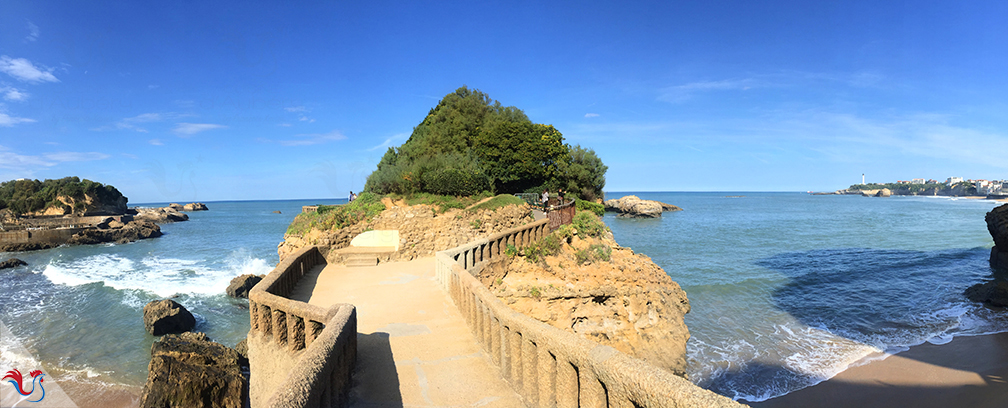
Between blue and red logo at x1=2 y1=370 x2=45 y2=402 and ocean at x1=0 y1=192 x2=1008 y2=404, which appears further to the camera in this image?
ocean at x1=0 y1=192 x2=1008 y2=404

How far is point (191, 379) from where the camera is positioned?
883 cm

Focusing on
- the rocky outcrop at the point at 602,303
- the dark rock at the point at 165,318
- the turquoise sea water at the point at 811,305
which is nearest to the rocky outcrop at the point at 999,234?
the turquoise sea water at the point at 811,305

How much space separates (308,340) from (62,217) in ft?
269

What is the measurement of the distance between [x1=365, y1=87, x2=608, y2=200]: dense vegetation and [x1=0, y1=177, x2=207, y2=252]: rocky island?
39758mm

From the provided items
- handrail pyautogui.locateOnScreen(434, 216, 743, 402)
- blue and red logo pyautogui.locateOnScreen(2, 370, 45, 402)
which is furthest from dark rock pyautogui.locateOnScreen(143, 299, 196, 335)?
handrail pyautogui.locateOnScreen(434, 216, 743, 402)

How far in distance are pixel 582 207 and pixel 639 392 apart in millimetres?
22931

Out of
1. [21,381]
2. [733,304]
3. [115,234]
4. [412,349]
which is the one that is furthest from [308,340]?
[115,234]

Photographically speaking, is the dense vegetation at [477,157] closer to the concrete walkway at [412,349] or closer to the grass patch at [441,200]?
the grass patch at [441,200]

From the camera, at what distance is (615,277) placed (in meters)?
16.5

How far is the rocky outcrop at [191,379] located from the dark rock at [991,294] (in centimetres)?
2673

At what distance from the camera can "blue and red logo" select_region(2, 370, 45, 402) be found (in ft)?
39.6

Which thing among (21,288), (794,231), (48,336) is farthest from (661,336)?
(794,231)

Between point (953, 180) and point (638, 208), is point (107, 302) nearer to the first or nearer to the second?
point (638, 208)

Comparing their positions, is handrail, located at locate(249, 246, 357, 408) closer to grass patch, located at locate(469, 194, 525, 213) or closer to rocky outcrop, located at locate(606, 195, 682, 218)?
grass patch, located at locate(469, 194, 525, 213)
